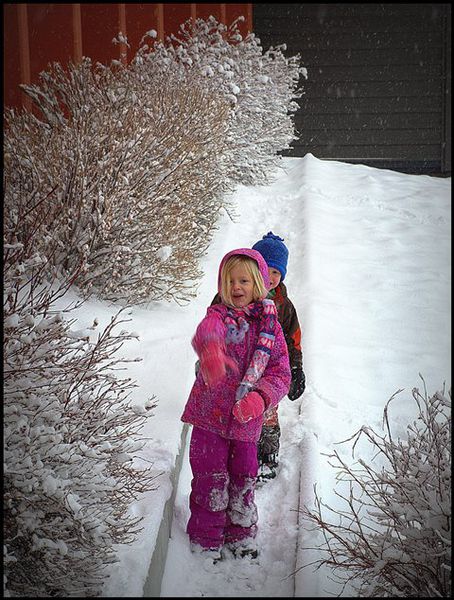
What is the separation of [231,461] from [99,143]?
255cm

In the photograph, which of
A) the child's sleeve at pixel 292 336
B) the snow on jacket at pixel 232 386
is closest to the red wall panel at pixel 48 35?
the child's sleeve at pixel 292 336

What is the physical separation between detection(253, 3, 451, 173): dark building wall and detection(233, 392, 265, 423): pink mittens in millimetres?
13091

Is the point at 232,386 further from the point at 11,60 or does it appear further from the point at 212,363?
the point at 11,60

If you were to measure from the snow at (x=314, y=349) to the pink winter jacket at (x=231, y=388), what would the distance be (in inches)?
15.6

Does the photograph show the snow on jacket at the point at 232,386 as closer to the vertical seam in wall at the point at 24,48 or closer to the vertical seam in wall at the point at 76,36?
the vertical seam in wall at the point at 24,48

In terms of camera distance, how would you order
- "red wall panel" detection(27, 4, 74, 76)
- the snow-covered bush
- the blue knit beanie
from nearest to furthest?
the snow-covered bush
the blue knit beanie
"red wall panel" detection(27, 4, 74, 76)

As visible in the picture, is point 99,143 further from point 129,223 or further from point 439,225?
point 439,225

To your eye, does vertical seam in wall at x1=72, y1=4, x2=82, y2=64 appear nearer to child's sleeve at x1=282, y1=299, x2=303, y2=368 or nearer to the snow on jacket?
child's sleeve at x1=282, y1=299, x2=303, y2=368

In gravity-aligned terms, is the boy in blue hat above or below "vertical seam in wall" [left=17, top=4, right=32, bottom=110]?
below

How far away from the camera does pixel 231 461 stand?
3.30m

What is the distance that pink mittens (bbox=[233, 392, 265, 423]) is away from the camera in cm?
307

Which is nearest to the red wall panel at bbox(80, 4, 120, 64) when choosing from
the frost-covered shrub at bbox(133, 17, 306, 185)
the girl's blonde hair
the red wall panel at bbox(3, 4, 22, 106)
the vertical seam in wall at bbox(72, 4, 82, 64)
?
the frost-covered shrub at bbox(133, 17, 306, 185)

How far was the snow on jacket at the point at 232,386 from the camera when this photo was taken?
318 centimetres

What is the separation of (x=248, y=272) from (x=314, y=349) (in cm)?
234
